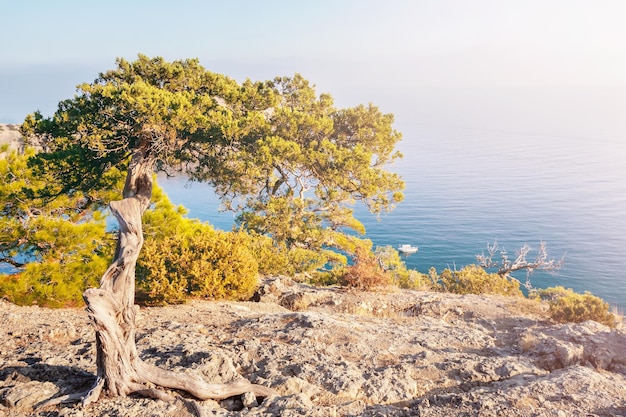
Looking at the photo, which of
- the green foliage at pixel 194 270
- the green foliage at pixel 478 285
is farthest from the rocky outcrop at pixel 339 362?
the green foliage at pixel 478 285

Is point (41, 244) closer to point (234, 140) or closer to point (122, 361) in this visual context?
point (234, 140)

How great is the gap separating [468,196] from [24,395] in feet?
276

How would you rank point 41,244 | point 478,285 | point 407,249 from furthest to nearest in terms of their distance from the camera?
point 407,249 → point 478,285 → point 41,244

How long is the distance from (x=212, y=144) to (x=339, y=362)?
10498 millimetres

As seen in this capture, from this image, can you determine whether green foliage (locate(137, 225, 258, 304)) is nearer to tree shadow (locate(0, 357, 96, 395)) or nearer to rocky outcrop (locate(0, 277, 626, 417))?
rocky outcrop (locate(0, 277, 626, 417))

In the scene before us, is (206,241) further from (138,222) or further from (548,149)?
(548,149)

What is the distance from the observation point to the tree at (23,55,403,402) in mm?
11789

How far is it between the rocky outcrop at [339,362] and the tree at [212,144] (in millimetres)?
858

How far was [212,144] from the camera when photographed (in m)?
14.9

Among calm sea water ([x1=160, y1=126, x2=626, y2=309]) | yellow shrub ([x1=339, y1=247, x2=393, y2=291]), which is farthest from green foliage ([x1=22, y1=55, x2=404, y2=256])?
yellow shrub ([x1=339, y1=247, x2=393, y2=291])

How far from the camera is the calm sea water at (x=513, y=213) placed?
4891 centimetres

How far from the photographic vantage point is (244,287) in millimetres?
11641

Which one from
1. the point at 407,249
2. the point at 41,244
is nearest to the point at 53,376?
the point at 41,244

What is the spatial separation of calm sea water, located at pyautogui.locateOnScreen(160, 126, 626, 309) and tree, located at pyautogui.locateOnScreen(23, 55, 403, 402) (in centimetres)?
428
